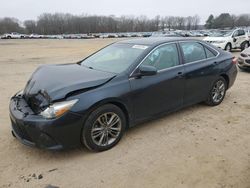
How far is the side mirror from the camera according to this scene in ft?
12.2

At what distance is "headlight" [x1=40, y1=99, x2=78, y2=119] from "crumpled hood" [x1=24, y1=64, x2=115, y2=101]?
0.10m

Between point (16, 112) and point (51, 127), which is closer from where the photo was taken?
point (51, 127)

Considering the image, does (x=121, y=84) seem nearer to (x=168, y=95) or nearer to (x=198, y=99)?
(x=168, y=95)

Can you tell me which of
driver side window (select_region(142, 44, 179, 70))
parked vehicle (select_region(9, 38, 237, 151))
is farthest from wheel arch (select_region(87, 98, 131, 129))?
driver side window (select_region(142, 44, 179, 70))

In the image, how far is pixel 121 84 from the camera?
11.8 ft

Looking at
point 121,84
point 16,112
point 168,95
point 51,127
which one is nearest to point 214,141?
point 168,95

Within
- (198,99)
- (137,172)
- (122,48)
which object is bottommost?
(137,172)

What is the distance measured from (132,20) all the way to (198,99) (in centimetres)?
12731

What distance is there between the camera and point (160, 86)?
4.04 m

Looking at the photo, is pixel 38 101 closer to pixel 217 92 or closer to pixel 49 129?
pixel 49 129

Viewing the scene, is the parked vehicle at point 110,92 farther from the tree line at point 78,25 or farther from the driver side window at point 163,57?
the tree line at point 78,25

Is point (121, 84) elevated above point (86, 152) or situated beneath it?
elevated above

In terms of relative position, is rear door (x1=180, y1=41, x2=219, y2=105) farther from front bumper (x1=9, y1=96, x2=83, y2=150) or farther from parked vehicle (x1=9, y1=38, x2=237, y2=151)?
front bumper (x1=9, y1=96, x2=83, y2=150)

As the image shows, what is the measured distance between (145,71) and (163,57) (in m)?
0.68
